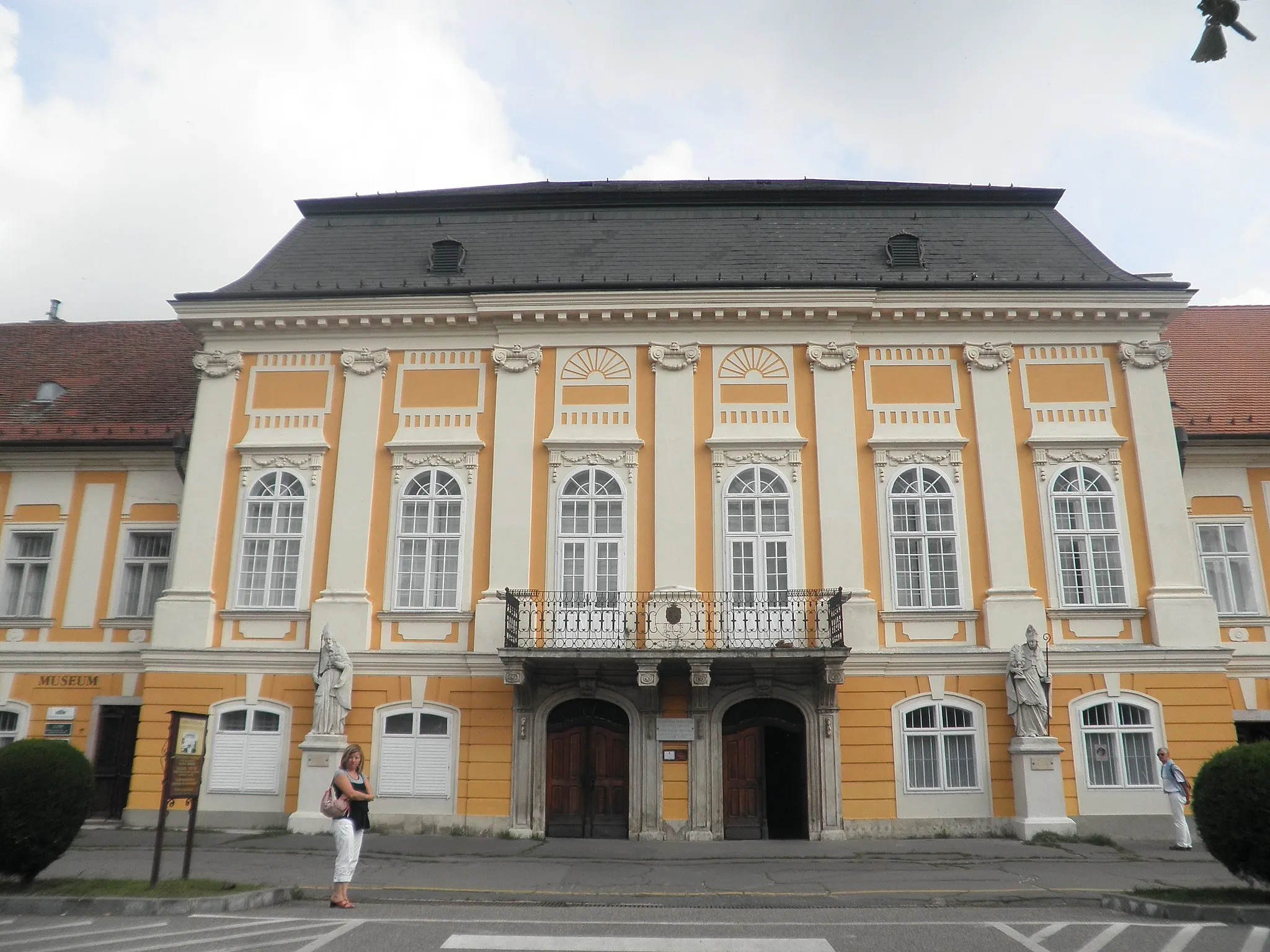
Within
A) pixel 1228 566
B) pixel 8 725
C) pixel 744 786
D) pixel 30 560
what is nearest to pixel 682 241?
pixel 744 786

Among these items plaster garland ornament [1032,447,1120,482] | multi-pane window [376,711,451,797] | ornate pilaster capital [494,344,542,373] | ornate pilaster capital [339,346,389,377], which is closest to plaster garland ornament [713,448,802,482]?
ornate pilaster capital [494,344,542,373]

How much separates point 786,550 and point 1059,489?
5.13 m

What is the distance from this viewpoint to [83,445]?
2056 cm

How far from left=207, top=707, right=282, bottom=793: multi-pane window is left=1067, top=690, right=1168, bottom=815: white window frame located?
45.1 ft

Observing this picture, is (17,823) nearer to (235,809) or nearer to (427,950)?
(427,950)

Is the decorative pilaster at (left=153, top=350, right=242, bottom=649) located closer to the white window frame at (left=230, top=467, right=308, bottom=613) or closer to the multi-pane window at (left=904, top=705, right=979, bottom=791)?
the white window frame at (left=230, top=467, right=308, bottom=613)

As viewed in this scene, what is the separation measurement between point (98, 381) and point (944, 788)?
20.1 metres

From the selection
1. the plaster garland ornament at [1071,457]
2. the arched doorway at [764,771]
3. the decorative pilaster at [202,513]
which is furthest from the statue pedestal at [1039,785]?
the decorative pilaster at [202,513]

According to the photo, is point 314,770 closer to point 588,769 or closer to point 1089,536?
point 588,769

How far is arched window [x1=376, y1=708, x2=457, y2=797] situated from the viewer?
56.5 feet

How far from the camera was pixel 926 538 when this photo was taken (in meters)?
18.1

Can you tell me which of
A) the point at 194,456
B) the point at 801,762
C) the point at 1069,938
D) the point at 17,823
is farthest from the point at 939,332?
the point at 17,823

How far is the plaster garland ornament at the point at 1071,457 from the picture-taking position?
18297mm

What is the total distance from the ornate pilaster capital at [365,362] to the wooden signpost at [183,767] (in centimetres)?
903
